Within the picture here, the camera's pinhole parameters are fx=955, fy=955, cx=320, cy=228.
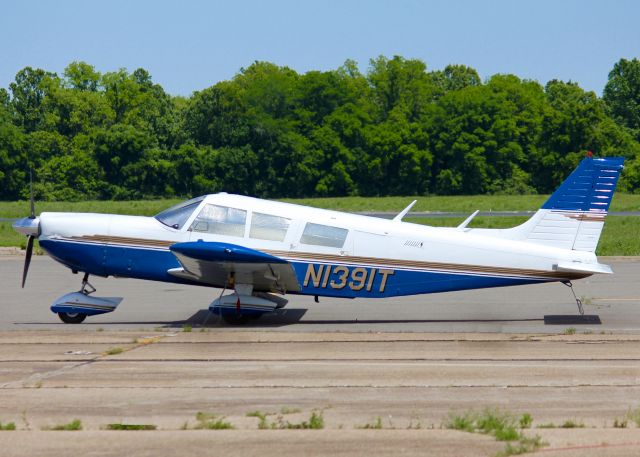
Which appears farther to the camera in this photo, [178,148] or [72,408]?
[178,148]

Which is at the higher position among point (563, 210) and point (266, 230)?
point (563, 210)

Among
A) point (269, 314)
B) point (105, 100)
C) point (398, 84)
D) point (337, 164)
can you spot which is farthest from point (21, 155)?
point (269, 314)

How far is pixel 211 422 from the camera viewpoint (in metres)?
8.09

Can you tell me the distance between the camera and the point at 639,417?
8062 millimetres

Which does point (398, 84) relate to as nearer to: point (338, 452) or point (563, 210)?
point (563, 210)

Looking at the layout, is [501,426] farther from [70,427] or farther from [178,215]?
[178,215]

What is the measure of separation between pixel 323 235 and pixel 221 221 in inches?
60.8

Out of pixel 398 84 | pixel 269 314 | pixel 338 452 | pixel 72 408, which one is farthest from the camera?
pixel 398 84

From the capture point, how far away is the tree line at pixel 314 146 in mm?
70562

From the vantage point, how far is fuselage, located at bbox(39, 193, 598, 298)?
14.1 meters

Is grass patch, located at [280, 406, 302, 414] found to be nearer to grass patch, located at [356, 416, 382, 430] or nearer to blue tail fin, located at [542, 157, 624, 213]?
grass patch, located at [356, 416, 382, 430]

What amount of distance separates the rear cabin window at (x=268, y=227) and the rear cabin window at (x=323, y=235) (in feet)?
1.04

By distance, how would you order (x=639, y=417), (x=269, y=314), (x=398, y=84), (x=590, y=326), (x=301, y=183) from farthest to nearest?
(x=398, y=84) < (x=301, y=183) < (x=269, y=314) < (x=590, y=326) < (x=639, y=417)

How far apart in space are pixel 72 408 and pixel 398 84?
8646cm
